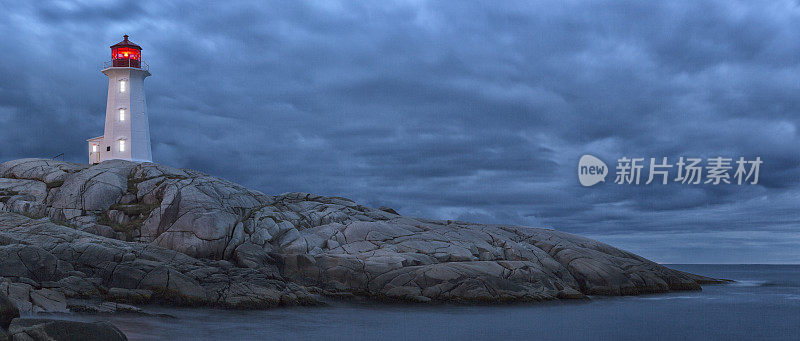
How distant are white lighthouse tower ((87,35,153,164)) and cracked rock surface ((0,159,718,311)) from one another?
7993 millimetres

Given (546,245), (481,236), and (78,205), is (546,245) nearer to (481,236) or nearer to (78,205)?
(481,236)

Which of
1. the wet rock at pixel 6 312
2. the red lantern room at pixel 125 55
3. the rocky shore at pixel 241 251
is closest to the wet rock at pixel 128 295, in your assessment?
the rocky shore at pixel 241 251

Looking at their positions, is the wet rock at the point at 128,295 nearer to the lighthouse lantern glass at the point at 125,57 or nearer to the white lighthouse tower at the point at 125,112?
the white lighthouse tower at the point at 125,112

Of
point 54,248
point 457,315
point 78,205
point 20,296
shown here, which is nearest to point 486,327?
point 457,315

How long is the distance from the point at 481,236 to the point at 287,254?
12.4 metres

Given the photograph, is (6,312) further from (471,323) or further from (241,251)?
(241,251)

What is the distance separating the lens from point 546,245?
39.5 metres

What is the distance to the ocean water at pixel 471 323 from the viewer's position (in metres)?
22.4

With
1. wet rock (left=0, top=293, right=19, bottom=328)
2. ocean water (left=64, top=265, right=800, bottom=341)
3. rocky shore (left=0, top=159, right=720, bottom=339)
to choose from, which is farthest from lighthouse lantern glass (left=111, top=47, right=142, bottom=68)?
wet rock (left=0, top=293, right=19, bottom=328)

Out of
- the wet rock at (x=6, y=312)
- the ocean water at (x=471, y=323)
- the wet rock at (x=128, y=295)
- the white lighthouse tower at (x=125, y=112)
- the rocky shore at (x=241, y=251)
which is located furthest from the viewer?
the white lighthouse tower at (x=125, y=112)

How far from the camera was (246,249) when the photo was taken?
108 ft

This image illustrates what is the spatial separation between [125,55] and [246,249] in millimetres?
27535

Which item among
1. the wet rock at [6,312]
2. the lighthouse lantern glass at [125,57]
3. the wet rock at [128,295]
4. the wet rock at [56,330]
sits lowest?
the wet rock at [128,295]

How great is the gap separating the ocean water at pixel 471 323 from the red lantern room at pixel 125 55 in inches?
1253
